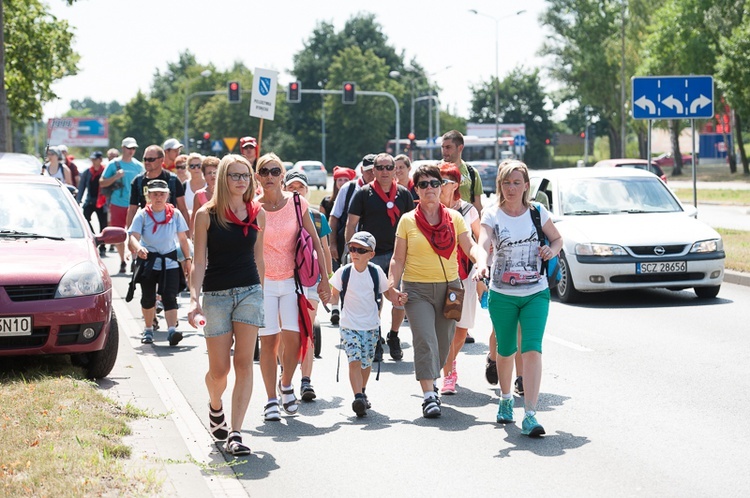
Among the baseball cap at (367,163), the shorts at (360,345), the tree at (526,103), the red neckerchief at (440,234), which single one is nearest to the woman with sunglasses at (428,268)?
the red neckerchief at (440,234)

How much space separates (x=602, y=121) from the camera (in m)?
117

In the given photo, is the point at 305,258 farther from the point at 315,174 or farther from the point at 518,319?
the point at 315,174

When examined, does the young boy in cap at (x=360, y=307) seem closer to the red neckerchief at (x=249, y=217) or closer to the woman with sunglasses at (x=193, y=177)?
the red neckerchief at (x=249, y=217)

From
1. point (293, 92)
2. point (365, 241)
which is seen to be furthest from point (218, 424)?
point (293, 92)

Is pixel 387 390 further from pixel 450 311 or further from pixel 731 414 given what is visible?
pixel 731 414

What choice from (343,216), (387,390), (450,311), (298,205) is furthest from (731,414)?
(343,216)

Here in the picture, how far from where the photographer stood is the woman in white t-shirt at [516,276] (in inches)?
299

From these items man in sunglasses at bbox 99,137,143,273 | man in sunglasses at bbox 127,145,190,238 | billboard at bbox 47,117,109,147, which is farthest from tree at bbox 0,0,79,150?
billboard at bbox 47,117,109,147

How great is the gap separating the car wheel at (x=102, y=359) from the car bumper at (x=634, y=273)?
6.41m

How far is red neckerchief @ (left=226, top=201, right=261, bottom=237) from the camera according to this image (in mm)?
7008

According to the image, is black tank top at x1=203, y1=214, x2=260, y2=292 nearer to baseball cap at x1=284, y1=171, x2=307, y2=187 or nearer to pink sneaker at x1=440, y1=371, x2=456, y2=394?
baseball cap at x1=284, y1=171, x2=307, y2=187

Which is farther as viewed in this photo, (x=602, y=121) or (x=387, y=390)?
(x=602, y=121)

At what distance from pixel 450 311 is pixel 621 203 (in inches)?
298

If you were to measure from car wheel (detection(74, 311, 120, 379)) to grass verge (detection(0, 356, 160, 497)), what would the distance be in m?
0.17
